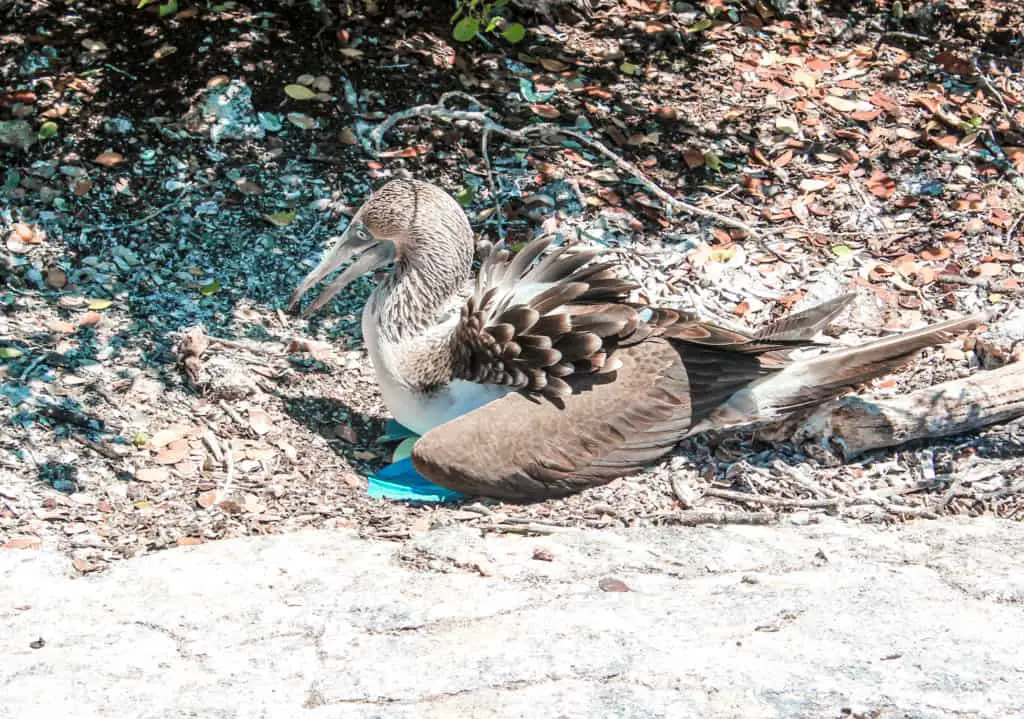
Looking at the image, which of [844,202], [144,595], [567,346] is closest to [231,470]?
[144,595]

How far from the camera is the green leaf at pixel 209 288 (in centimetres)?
633

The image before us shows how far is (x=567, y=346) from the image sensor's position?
5148 mm

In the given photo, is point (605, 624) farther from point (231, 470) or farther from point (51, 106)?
point (51, 106)

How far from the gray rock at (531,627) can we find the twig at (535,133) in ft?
8.10

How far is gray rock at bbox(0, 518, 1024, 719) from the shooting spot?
341cm

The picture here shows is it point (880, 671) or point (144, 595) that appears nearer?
point (880, 671)

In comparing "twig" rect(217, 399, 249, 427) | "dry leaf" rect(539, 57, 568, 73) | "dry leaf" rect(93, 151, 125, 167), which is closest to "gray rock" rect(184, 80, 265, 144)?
"dry leaf" rect(93, 151, 125, 167)

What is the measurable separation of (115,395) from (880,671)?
3.63 m

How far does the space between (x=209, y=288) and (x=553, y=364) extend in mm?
2166

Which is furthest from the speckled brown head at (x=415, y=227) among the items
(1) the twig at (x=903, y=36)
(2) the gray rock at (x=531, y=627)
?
(1) the twig at (x=903, y=36)

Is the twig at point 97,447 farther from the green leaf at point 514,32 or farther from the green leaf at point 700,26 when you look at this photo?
the green leaf at point 700,26

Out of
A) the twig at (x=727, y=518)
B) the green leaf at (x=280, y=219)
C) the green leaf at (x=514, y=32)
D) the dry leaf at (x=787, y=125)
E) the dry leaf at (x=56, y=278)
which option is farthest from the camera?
the dry leaf at (x=787, y=125)

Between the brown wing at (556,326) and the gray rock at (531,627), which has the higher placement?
the brown wing at (556,326)

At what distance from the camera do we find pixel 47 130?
A: 7.03 metres
